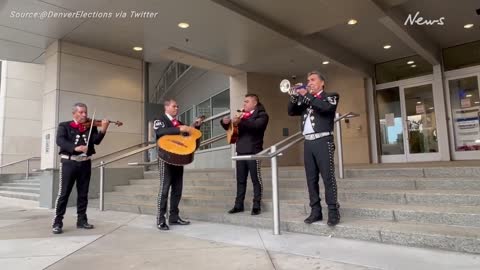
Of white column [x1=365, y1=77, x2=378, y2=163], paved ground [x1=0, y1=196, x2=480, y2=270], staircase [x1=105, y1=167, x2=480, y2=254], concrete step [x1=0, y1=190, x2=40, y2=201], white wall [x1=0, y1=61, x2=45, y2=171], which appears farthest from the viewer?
white wall [x1=0, y1=61, x2=45, y2=171]

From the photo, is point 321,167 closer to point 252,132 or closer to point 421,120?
point 252,132

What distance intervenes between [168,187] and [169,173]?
0.17 metres

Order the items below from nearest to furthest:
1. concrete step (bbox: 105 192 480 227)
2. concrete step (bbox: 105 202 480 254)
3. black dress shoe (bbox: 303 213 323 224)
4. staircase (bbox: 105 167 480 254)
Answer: concrete step (bbox: 105 202 480 254), staircase (bbox: 105 167 480 254), concrete step (bbox: 105 192 480 227), black dress shoe (bbox: 303 213 323 224)

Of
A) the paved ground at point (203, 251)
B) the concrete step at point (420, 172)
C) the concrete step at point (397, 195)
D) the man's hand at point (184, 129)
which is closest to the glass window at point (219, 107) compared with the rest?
the concrete step at point (397, 195)

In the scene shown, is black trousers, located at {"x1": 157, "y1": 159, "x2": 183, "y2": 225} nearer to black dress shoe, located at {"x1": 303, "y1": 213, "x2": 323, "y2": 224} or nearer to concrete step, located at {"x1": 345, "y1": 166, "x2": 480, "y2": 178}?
black dress shoe, located at {"x1": 303, "y1": 213, "x2": 323, "y2": 224}

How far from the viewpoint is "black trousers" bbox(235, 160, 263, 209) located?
426cm

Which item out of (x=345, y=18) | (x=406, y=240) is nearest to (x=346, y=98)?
(x=345, y=18)

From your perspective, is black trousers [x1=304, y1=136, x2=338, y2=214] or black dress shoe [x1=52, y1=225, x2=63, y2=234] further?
black dress shoe [x1=52, y1=225, x2=63, y2=234]

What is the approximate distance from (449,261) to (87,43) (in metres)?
7.19

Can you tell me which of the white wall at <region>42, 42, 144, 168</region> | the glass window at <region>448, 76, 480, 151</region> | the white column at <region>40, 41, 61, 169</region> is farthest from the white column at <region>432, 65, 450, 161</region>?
the white column at <region>40, 41, 61, 169</region>

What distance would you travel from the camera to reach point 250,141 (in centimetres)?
436

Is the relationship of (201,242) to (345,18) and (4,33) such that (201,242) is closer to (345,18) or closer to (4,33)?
(345,18)

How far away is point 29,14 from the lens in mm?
6004

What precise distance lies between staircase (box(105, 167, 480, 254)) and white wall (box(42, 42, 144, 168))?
241 cm
